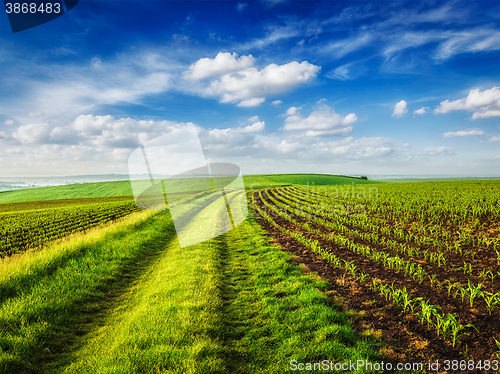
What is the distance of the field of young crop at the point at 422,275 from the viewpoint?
4.85 m

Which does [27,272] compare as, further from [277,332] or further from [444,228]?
[444,228]

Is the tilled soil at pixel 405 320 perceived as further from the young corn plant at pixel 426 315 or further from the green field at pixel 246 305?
the young corn plant at pixel 426 315

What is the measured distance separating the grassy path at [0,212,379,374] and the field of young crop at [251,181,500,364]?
103cm

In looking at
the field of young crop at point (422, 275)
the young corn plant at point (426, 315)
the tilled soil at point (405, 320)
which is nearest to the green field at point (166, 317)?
the tilled soil at point (405, 320)

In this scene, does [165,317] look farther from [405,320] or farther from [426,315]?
[426,315]

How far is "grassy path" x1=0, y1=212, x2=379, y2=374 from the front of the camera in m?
4.52

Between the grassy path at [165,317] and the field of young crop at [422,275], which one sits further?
the field of young crop at [422,275]

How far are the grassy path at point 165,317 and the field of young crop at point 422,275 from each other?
1032 millimetres

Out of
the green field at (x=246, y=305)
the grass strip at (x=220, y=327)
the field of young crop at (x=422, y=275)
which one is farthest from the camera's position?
the field of young crop at (x=422, y=275)

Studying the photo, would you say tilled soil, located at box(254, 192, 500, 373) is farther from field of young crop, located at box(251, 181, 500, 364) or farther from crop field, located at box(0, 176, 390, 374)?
crop field, located at box(0, 176, 390, 374)

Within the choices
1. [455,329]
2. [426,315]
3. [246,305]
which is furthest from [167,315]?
[455,329]

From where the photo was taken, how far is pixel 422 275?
7621 millimetres

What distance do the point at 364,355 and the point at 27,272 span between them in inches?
402

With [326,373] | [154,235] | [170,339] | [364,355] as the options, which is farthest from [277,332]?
[154,235]
